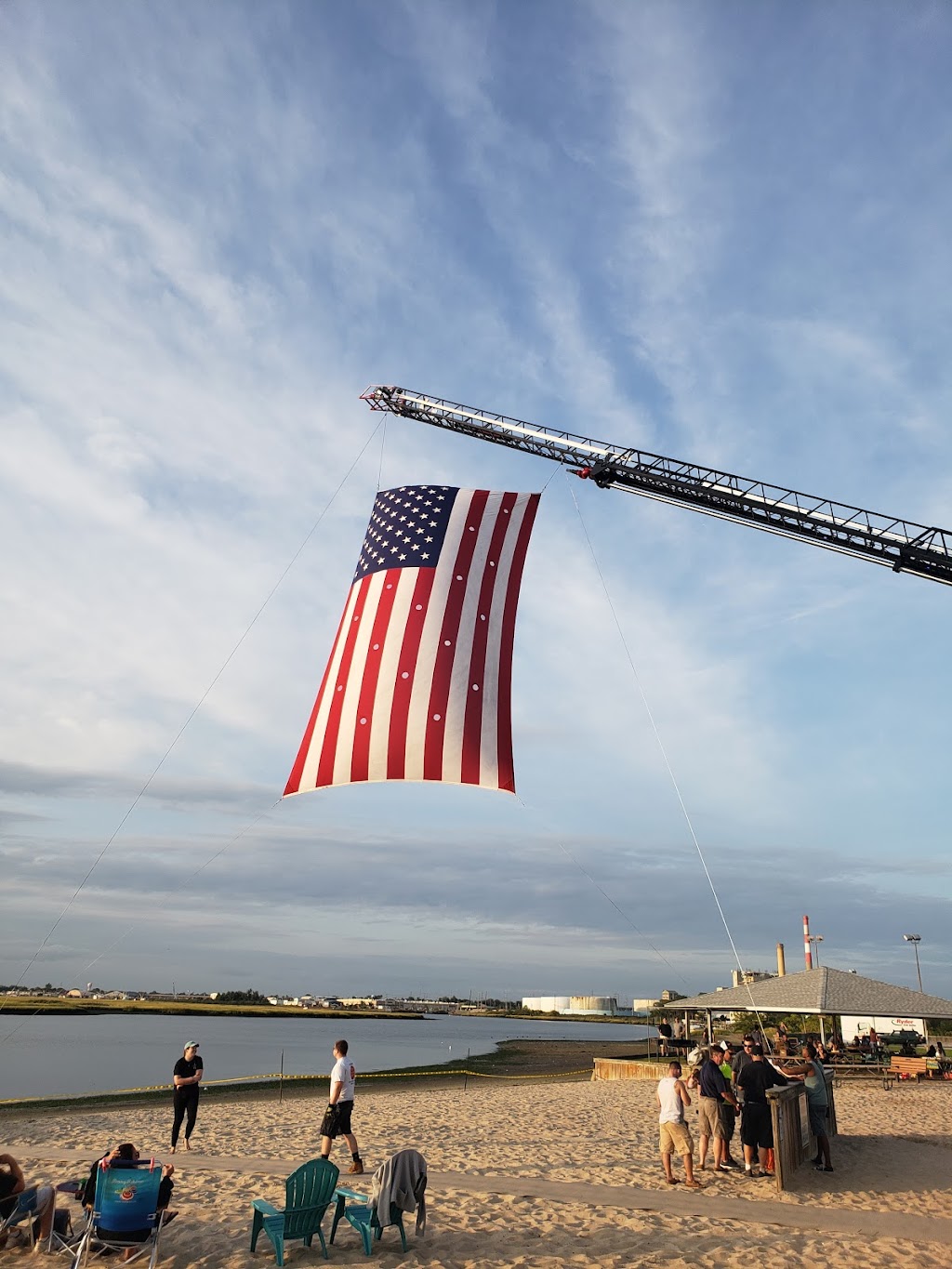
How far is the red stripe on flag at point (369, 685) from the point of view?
13734mm

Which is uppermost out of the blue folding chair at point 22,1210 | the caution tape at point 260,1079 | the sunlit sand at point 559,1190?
the blue folding chair at point 22,1210

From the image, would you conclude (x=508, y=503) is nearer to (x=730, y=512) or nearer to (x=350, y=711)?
(x=350, y=711)

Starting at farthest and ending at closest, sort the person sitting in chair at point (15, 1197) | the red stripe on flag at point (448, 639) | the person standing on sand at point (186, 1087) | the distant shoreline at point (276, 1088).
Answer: the distant shoreline at point (276, 1088) < the red stripe on flag at point (448, 639) < the person standing on sand at point (186, 1087) < the person sitting in chair at point (15, 1197)

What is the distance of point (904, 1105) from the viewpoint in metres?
18.8

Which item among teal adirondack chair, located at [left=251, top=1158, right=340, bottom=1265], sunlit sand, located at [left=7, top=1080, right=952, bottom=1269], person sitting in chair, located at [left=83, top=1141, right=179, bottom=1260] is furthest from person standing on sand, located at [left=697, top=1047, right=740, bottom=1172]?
person sitting in chair, located at [left=83, top=1141, right=179, bottom=1260]

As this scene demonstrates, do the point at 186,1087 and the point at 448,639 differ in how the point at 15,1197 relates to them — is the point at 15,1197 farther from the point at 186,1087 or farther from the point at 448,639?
the point at 448,639

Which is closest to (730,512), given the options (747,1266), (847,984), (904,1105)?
(847,984)

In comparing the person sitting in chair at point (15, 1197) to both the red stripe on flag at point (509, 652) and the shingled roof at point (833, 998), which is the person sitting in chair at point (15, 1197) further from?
the shingled roof at point (833, 998)

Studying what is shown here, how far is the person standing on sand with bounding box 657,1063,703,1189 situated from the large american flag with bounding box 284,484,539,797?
4.73 metres

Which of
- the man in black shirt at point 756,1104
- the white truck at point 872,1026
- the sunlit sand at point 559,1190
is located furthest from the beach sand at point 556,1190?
the white truck at point 872,1026

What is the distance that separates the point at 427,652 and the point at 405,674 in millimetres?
534

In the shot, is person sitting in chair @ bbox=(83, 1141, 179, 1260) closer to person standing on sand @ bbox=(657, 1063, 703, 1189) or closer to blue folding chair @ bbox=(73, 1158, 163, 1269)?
blue folding chair @ bbox=(73, 1158, 163, 1269)

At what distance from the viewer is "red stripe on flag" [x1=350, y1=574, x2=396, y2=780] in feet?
45.1

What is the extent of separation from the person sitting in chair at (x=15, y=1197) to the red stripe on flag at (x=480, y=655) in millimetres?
7368
